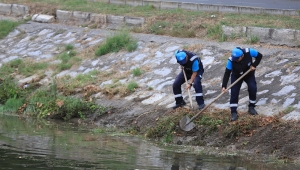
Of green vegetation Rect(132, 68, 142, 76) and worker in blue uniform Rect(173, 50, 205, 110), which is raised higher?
worker in blue uniform Rect(173, 50, 205, 110)

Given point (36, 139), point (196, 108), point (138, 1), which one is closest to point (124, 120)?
point (196, 108)

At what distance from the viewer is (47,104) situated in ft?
52.4

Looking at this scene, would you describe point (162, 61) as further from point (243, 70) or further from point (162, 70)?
point (243, 70)

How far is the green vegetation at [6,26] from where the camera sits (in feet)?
73.9

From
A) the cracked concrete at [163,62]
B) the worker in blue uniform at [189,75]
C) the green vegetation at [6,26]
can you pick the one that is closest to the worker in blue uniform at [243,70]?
the cracked concrete at [163,62]

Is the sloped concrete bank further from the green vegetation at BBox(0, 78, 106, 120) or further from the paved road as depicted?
the paved road

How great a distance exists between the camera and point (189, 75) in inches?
547

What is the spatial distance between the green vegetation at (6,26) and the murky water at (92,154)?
31.3ft

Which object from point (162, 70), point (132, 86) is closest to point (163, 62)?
point (162, 70)

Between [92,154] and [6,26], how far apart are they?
12969 millimetres

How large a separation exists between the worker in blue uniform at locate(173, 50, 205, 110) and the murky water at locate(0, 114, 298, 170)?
1502mm

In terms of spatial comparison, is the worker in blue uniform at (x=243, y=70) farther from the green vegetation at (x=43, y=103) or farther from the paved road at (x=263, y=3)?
A: the paved road at (x=263, y=3)

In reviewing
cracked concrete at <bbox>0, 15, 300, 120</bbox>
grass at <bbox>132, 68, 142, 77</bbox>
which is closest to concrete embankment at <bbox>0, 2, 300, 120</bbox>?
cracked concrete at <bbox>0, 15, 300, 120</bbox>

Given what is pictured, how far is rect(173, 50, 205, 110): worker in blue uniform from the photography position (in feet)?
44.0
